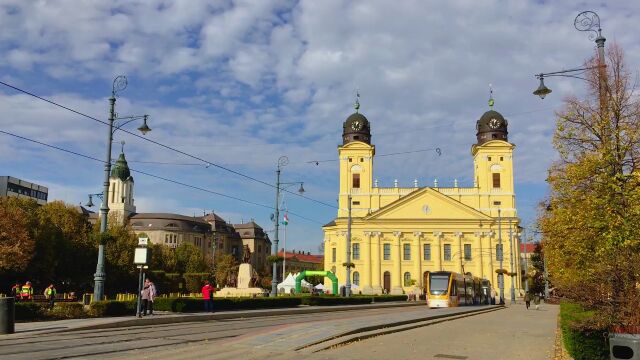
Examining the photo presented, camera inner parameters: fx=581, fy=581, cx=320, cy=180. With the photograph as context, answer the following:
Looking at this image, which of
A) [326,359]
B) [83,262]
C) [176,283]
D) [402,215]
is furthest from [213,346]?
[402,215]

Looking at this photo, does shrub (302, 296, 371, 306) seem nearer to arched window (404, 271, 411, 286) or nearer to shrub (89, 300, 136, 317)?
shrub (89, 300, 136, 317)

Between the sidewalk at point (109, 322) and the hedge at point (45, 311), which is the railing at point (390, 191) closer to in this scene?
the sidewalk at point (109, 322)

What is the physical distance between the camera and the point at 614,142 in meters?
16.1

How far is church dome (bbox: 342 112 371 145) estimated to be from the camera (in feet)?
317

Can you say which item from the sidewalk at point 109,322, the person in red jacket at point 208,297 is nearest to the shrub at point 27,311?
the sidewalk at point 109,322

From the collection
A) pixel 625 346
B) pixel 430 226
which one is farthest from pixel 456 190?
pixel 625 346

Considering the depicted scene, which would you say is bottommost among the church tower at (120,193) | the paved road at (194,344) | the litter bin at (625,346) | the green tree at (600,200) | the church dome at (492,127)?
the paved road at (194,344)

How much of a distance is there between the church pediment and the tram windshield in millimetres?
47055

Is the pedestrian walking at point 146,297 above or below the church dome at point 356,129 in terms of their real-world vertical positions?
below

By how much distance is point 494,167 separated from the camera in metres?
93.4

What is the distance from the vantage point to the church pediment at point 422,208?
9369 cm

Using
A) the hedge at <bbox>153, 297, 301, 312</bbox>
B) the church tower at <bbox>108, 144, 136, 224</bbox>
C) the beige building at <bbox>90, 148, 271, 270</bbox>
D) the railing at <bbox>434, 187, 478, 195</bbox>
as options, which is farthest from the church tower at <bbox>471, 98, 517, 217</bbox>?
the church tower at <bbox>108, 144, 136, 224</bbox>

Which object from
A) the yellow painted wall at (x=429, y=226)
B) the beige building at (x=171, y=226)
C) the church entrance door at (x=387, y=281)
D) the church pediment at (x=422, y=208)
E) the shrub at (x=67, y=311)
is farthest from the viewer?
the beige building at (x=171, y=226)

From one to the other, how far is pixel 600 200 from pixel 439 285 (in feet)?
105
